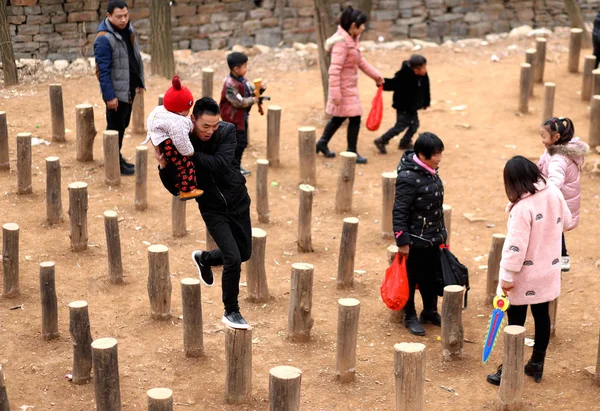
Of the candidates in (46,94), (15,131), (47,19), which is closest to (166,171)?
(15,131)

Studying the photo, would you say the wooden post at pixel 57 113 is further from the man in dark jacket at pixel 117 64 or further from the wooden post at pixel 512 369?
the wooden post at pixel 512 369

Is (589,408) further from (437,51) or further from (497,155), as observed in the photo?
(437,51)

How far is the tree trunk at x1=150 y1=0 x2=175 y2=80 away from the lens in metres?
12.6

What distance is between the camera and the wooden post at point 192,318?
6395 mm

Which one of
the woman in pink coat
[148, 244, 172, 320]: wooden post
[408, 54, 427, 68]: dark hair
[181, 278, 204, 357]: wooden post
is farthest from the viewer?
[408, 54, 427, 68]: dark hair

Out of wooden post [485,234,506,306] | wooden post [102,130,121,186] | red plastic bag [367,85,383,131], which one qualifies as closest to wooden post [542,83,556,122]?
red plastic bag [367,85,383,131]

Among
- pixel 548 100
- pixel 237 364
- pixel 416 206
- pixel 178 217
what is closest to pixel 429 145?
pixel 416 206

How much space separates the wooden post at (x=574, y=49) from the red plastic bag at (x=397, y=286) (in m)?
7.64

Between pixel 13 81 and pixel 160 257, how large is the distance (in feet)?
20.0

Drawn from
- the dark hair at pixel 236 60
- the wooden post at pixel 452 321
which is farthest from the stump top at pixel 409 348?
the dark hair at pixel 236 60

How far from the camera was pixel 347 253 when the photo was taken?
7648 millimetres

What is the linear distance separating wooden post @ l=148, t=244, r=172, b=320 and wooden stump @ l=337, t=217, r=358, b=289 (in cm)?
145

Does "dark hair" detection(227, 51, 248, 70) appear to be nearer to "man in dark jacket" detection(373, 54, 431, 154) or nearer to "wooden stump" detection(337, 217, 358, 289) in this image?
"man in dark jacket" detection(373, 54, 431, 154)

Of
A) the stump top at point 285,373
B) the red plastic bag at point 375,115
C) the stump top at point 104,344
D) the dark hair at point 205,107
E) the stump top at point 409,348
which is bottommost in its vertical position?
the stump top at point 285,373
